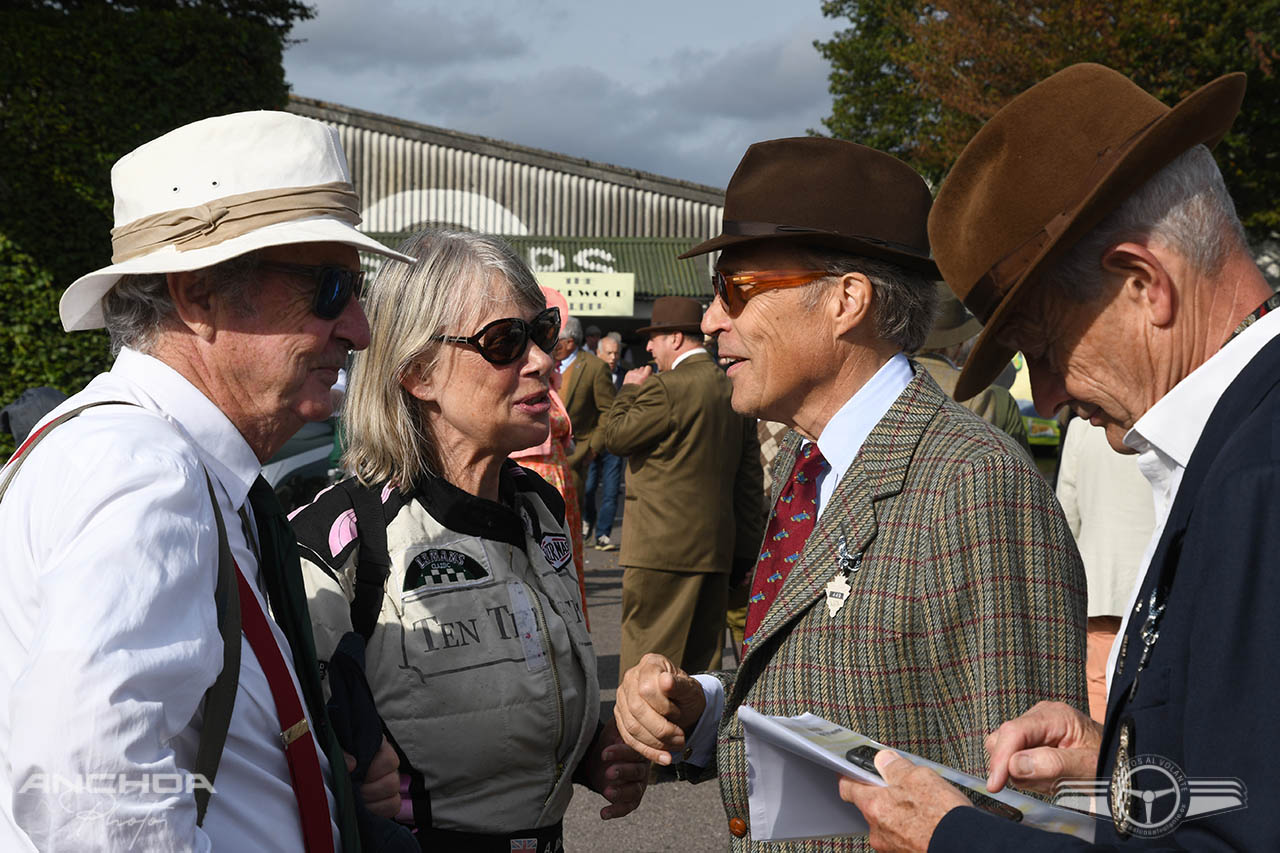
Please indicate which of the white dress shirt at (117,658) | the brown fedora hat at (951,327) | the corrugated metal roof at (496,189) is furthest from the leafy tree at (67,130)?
the corrugated metal roof at (496,189)

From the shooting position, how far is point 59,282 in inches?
343

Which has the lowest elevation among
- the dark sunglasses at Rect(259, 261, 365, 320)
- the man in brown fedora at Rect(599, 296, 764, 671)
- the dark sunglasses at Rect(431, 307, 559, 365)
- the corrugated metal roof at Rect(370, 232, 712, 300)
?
the man in brown fedora at Rect(599, 296, 764, 671)

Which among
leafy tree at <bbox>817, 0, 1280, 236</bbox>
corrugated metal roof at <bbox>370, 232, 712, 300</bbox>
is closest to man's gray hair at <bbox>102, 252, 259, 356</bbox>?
leafy tree at <bbox>817, 0, 1280, 236</bbox>

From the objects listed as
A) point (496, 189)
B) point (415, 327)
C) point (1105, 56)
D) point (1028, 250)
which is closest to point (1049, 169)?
point (1028, 250)

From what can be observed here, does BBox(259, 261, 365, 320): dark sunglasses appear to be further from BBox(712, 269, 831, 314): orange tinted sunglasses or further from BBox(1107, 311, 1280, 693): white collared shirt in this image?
BBox(1107, 311, 1280, 693): white collared shirt

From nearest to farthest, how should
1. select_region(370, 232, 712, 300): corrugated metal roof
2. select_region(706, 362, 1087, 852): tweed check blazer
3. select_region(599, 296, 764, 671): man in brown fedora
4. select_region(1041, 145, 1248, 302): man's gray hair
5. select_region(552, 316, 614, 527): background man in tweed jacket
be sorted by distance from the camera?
select_region(1041, 145, 1248, 302): man's gray hair → select_region(706, 362, 1087, 852): tweed check blazer → select_region(599, 296, 764, 671): man in brown fedora → select_region(552, 316, 614, 527): background man in tweed jacket → select_region(370, 232, 712, 300): corrugated metal roof

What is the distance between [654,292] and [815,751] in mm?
27455

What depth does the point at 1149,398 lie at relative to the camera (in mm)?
1665

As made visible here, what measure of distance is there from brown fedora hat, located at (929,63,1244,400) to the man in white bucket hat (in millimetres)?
1027

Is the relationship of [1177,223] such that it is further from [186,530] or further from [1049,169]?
[186,530]

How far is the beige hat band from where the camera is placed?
5.96ft

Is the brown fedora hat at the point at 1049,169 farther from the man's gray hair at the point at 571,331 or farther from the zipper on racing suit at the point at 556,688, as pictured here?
the man's gray hair at the point at 571,331

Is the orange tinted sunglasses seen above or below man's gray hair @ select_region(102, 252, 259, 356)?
above

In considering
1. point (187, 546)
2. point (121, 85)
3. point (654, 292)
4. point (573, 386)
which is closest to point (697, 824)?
point (187, 546)
